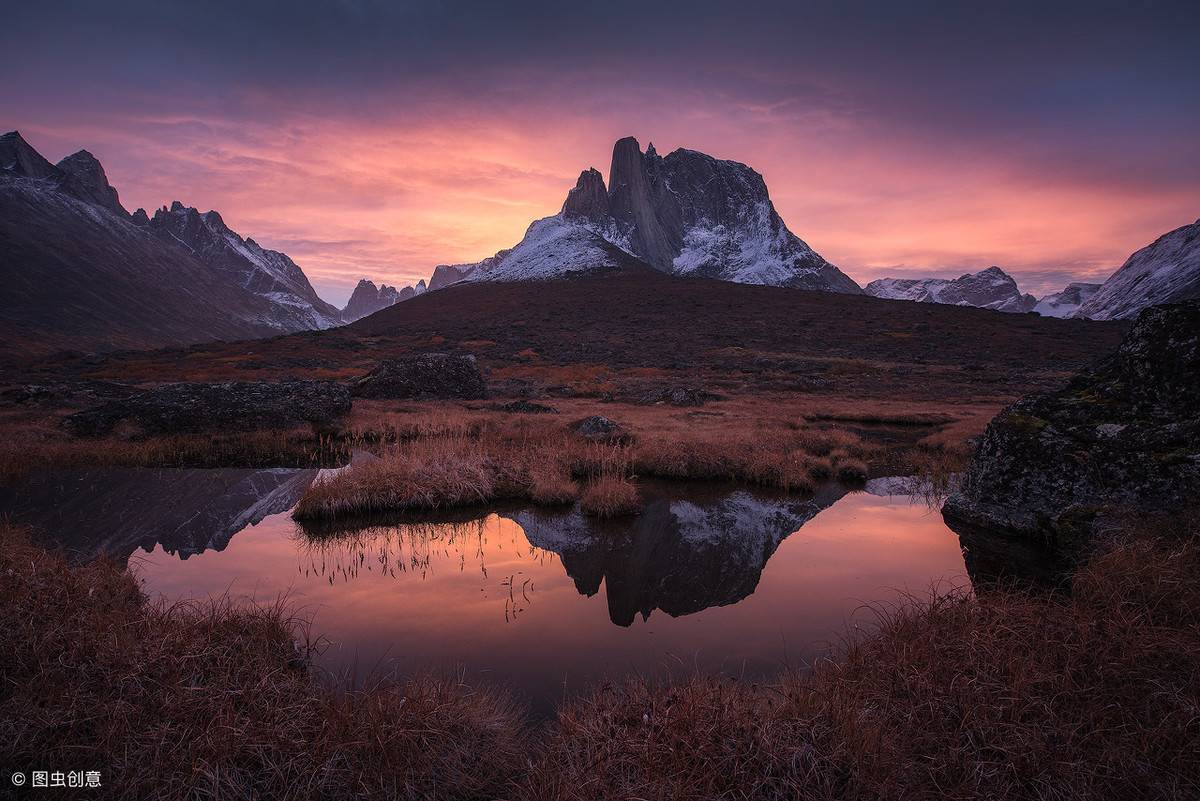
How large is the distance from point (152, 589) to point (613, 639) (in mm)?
7280

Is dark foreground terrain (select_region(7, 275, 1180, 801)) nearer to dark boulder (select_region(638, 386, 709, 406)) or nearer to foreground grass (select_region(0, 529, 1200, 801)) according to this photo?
foreground grass (select_region(0, 529, 1200, 801))

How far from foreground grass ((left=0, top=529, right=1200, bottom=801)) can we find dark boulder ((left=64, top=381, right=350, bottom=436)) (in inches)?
668

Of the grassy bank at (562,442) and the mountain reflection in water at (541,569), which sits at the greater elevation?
the grassy bank at (562,442)

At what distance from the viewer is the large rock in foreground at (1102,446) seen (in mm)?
8375

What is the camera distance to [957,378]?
48.2 metres

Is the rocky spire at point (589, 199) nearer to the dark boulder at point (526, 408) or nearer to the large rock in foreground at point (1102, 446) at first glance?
the dark boulder at point (526, 408)

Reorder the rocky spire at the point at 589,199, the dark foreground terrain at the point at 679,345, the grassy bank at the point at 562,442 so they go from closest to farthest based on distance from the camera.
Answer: the grassy bank at the point at 562,442
the dark foreground terrain at the point at 679,345
the rocky spire at the point at 589,199

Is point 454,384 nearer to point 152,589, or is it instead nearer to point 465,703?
point 152,589

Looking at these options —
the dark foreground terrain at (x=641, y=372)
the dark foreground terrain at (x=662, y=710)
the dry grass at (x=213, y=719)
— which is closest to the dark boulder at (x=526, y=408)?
the dark foreground terrain at (x=641, y=372)

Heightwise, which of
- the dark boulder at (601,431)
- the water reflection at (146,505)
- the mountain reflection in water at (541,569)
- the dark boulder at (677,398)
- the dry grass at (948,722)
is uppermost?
the dark boulder at (677,398)

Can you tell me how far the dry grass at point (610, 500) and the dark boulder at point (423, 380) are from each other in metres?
22.7

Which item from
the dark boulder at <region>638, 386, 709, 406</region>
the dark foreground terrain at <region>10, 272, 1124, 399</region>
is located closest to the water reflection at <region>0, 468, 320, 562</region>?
the dark boulder at <region>638, 386, 709, 406</region>

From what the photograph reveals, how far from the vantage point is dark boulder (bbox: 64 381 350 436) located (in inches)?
784

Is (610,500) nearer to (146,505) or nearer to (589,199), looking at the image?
(146,505)
